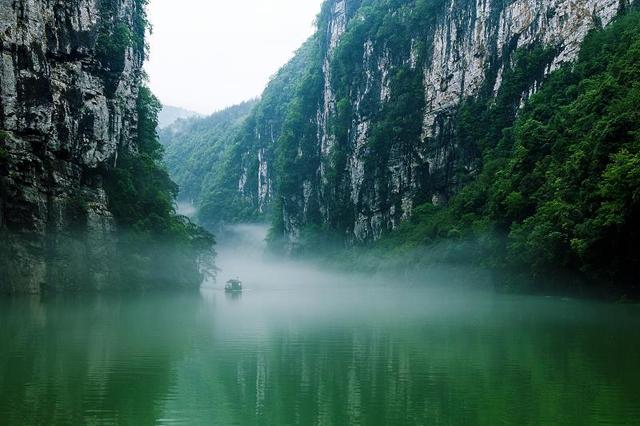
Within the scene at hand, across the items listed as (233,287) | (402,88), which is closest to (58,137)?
(233,287)

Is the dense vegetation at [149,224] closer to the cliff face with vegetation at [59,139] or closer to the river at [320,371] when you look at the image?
the cliff face with vegetation at [59,139]

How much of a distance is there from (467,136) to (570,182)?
40572mm

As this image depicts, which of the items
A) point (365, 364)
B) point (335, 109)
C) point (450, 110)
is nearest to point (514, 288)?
point (365, 364)

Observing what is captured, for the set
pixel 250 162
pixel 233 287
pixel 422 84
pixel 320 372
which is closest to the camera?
pixel 320 372

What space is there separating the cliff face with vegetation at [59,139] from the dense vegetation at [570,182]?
25023 millimetres

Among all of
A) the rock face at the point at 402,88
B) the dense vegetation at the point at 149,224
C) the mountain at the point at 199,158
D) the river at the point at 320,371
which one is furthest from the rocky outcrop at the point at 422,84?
the mountain at the point at 199,158

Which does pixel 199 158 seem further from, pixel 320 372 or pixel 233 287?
pixel 320 372

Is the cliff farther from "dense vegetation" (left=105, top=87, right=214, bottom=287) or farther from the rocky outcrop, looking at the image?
"dense vegetation" (left=105, top=87, right=214, bottom=287)

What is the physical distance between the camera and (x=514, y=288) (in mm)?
41031

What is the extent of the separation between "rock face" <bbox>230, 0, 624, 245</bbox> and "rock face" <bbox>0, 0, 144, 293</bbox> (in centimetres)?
3755

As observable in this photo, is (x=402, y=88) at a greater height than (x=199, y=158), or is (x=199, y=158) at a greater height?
(x=199, y=158)

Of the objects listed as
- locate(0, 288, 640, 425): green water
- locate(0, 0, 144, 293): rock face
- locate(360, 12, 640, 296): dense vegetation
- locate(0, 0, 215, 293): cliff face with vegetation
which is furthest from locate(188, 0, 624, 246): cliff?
locate(0, 288, 640, 425): green water

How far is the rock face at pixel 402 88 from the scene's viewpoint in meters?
66.6

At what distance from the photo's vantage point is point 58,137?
3988 centimetres
